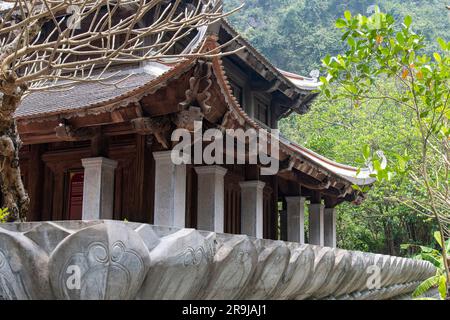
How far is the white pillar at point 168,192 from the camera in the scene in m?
6.93

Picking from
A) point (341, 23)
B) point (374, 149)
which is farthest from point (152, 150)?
point (374, 149)

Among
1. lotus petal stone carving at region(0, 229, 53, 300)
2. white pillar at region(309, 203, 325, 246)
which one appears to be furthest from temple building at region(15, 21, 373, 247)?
lotus petal stone carving at region(0, 229, 53, 300)

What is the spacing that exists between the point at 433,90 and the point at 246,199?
5.80 m

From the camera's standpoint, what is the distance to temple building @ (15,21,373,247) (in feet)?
20.1

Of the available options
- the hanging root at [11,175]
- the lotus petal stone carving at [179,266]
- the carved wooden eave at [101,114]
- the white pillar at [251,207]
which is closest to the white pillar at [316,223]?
the white pillar at [251,207]

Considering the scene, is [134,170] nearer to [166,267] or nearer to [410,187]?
[166,267]

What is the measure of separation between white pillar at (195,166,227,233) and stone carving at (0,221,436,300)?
5.32 metres

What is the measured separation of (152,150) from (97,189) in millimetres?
954

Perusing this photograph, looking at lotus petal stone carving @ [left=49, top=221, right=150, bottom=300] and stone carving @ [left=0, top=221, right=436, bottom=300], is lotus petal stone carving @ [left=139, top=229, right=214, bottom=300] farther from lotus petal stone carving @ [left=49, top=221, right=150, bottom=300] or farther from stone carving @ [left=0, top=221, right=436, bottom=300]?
lotus petal stone carving @ [left=49, top=221, right=150, bottom=300]

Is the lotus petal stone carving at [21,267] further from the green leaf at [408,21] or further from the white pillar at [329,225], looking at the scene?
the white pillar at [329,225]

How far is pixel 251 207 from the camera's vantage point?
9328mm

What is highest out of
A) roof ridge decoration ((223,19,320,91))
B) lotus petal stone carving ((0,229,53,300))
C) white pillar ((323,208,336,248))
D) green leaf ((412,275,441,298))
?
roof ridge decoration ((223,19,320,91))

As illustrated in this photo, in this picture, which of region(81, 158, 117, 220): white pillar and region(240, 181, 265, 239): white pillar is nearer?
region(81, 158, 117, 220): white pillar

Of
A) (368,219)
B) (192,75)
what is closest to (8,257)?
(192,75)
